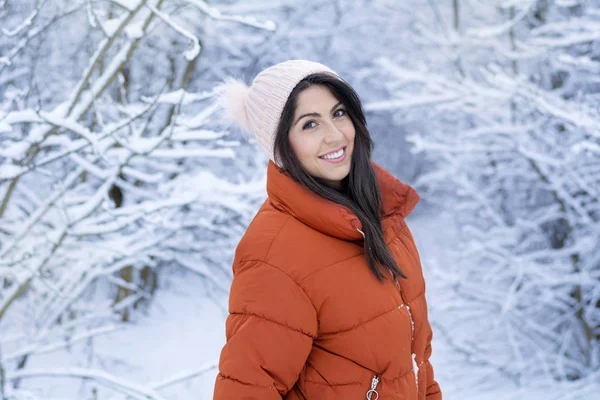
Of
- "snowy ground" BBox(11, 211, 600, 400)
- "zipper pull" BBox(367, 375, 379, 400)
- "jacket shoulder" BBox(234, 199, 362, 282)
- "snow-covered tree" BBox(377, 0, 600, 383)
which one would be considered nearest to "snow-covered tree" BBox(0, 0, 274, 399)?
"snowy ground" BBox(11, 211, 600, 400)

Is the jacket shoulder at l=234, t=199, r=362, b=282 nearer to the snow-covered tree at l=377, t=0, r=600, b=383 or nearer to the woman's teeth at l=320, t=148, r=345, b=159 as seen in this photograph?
the woman's teeth at l=320, t=148, r=345, b=159

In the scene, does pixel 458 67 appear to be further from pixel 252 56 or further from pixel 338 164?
pixel 338 164

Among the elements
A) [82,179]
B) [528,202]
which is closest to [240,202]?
[82,179]

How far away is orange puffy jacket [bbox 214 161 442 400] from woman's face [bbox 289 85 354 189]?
85mm

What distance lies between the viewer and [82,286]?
287 centimetres

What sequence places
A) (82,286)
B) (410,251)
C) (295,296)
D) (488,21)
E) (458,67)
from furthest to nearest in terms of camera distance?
(488,21)
(458,67)
(82,286)
(410,251)
(295,296)

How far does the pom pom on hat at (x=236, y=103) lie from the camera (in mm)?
1676

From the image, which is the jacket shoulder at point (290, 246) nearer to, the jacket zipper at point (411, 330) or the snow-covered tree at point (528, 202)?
the jacket zipper at point (411, 330)

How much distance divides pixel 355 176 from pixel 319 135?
0.60 feet

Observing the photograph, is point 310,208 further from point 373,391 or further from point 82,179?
point 82,179

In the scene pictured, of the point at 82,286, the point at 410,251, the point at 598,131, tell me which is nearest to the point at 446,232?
the point at 598,131

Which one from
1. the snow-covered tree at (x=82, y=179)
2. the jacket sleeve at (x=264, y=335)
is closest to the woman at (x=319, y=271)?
the jacket sleeve at (x=264, y=335)

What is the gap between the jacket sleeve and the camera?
4.08ft

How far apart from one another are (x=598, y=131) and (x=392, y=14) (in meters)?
5.50
